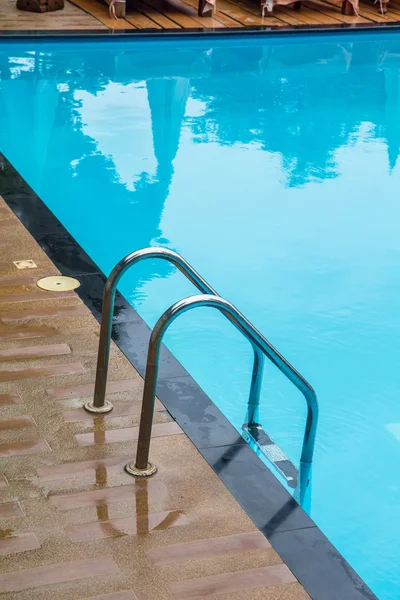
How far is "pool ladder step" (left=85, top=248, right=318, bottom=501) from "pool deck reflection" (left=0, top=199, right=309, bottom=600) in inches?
4.6

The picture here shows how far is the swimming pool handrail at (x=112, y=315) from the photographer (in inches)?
125

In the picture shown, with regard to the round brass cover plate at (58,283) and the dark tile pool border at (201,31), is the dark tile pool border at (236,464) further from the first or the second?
the dark tile pool border at (201,31)

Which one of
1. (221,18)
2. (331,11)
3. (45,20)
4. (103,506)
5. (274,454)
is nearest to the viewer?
(103,506)

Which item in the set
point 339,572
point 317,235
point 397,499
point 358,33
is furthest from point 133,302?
point 358,33

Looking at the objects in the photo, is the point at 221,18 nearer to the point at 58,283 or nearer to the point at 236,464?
the point at 58,283

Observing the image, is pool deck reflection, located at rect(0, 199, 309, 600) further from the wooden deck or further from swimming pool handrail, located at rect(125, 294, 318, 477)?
the wooden deck

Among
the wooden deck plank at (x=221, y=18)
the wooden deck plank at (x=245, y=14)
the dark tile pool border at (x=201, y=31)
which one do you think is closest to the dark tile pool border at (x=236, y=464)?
the dark tile pool border at (x=201, y=31)

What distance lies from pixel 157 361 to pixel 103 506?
52 centimetres

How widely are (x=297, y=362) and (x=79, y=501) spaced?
201 cm

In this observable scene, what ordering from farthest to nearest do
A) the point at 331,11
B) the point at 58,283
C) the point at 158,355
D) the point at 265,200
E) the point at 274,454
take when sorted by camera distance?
1. the point at 331,11
2. the point at 265,200
3. the point at 58,283
4. the point at 274,454
5. the point at 158,355

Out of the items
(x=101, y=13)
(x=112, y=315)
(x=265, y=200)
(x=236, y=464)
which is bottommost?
(x=265, y=200)

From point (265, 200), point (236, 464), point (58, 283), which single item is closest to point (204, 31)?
point (265, 200)

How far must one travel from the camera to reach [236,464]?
332 centimetres

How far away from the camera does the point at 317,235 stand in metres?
6.37
